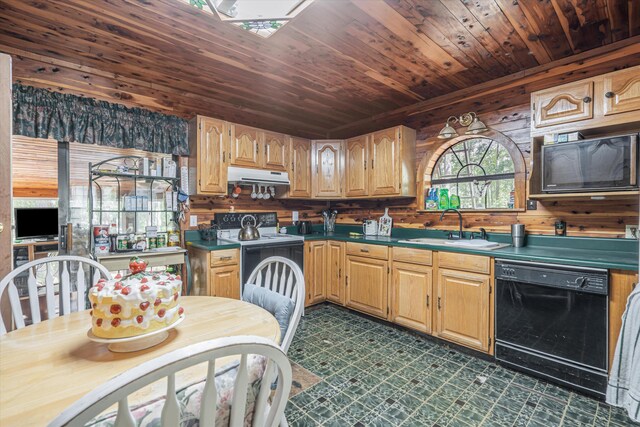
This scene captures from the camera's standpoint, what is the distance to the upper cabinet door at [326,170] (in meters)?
3.91

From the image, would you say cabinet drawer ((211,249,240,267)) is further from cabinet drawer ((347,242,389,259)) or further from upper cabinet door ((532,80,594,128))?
upper cabinet door ((532,80,594,128))

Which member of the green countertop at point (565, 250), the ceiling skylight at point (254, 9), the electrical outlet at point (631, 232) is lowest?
the green countertop at point (565, 250)

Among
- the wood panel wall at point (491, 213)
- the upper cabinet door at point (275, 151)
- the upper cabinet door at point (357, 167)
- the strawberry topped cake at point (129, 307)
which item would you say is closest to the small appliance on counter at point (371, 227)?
the wood panel wall at point (491, 213)

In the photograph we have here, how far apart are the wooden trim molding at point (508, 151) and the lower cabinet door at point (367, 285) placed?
35.4 inches

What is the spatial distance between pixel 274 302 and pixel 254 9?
157cm

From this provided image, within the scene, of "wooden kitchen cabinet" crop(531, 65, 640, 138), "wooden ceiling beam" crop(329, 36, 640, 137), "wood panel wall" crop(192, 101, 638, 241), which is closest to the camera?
"wooden kitchen cabinet" crop(531, 65, 640, 138)

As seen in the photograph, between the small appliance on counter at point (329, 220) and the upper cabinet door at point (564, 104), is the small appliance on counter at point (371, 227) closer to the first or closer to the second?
the small appliance on counter at point (329, 220)

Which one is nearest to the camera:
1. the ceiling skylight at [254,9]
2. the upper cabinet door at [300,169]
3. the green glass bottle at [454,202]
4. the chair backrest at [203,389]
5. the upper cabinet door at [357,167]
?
the chair backrest at [203,389]

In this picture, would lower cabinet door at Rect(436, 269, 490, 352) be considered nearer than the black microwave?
No

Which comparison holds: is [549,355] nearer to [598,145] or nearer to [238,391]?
[598,145]

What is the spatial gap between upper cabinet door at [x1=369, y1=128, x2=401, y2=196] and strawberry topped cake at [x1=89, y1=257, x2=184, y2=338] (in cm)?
271

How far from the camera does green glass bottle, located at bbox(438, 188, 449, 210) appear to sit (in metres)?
3.24

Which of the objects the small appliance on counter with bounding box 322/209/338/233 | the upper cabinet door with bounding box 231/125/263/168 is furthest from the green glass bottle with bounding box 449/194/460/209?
the upper cabinet door with bounding box 231/125/263/168

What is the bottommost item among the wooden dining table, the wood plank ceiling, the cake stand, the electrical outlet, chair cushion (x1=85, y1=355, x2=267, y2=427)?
the wooden dining table
